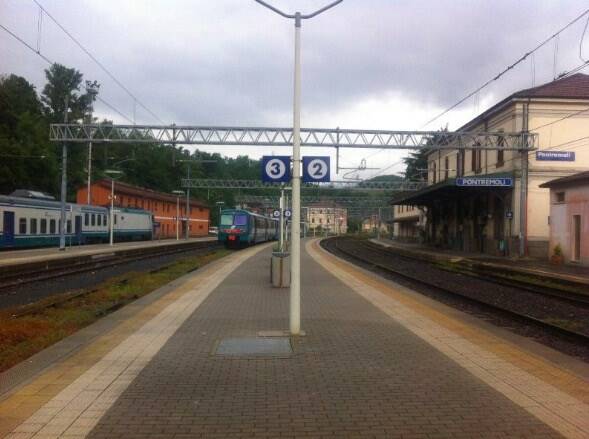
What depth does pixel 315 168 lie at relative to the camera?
31.2 ft

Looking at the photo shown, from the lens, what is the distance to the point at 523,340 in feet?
30.8

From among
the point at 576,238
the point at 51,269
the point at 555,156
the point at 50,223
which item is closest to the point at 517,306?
the point at 576,238

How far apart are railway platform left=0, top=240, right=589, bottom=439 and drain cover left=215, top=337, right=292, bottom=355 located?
0.03 meters

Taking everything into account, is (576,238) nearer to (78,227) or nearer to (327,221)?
(78,227)

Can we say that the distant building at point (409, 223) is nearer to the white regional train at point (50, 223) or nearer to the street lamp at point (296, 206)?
the white regional train at point (50, 223)

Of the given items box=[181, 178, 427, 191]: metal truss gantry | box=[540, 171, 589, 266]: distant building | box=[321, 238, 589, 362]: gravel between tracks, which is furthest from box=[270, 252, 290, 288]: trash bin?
box=[181, 178, 427, 191]: metal truss gantry

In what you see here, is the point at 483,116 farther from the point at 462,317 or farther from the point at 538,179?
the point at 462,317

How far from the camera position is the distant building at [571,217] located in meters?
28.4

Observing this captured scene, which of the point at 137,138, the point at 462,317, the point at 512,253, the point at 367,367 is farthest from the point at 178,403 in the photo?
the point at 512,253

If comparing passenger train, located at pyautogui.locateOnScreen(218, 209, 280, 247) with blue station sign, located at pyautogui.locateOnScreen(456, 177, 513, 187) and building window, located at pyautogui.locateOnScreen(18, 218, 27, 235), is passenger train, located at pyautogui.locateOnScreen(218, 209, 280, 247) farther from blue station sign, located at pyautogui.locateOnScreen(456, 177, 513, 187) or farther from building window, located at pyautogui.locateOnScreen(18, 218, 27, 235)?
blue station sign, located at pyautogui.locateOnScreen(456, 177, 513, 187)

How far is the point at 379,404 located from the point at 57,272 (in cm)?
1954

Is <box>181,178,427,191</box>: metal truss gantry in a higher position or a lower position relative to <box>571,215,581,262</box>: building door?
higher

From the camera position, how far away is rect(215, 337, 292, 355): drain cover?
791 cm

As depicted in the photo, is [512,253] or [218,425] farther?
[512,253]
